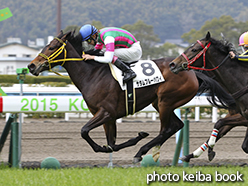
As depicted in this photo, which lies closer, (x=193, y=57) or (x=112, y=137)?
(x=193, y=57)

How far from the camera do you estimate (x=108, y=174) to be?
388 centimetres

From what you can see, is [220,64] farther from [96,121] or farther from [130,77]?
[96,121]

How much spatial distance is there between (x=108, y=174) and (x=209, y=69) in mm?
1507

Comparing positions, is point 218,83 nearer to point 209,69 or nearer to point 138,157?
point 209,69

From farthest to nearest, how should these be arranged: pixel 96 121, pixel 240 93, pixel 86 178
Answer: pixel 240 93 < pixel 96 121 < pixel 86 178

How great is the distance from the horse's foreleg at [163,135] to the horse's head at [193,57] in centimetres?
66

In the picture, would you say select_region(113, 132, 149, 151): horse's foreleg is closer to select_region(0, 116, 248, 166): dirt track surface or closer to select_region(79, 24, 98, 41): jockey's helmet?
select_region(0, 116, 248, 166): dirt track surface

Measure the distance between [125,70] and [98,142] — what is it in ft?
8.55

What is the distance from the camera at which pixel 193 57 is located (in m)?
4.32

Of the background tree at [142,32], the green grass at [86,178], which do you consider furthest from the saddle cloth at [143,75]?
the background tree at [142,32]

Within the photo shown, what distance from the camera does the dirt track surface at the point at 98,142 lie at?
5676 millimetres

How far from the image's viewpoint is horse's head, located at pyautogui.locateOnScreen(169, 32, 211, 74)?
4.27 metres

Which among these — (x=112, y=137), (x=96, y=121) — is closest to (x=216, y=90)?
(x=112, y=137)

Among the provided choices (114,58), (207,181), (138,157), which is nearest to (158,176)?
(207,181)
